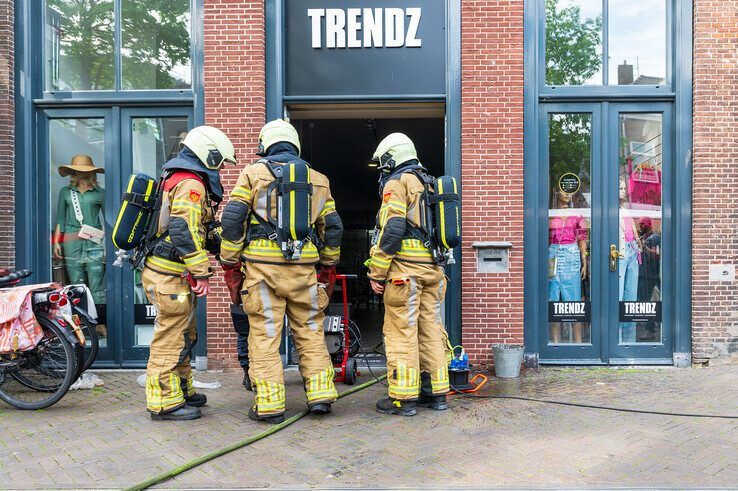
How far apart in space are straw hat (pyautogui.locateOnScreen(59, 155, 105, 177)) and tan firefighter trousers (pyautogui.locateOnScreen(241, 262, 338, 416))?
3.25m

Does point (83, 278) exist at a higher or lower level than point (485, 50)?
lower

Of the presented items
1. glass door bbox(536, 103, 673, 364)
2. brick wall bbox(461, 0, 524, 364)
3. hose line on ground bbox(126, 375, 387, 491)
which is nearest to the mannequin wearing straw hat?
hose line on ground bbox(126, 375, 387, 491)

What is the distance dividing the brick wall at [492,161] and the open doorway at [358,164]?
3.10 meters

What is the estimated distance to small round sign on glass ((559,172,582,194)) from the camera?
22.2 ft

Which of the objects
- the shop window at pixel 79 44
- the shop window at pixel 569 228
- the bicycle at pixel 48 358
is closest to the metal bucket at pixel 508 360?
the shop window at pixel 569 228

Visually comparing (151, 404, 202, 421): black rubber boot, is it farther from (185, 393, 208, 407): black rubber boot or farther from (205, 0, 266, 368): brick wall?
(205, 0, 266, 368): brick wall

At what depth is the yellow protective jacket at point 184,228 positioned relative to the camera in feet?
14.7

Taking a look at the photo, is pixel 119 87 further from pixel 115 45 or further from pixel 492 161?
pixel 492 161

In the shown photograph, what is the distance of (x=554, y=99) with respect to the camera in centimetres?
670

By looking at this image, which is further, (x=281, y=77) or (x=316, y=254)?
(x=281, y=77)

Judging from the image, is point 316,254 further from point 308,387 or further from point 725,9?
point 725,9

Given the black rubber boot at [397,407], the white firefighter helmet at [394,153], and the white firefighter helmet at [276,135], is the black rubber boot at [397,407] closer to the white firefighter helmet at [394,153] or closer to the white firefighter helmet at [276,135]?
the white firefighter helmet at [394,153]

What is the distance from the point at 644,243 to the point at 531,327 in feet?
5.63

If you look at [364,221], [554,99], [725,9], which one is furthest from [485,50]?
[364,221]
